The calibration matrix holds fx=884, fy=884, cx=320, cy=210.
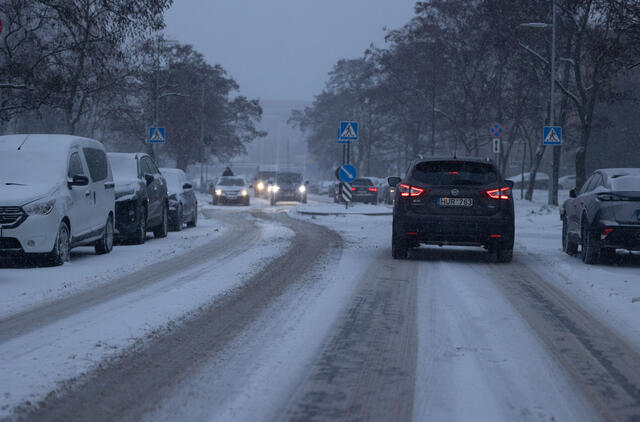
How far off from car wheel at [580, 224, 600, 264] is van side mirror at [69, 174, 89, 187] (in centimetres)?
768

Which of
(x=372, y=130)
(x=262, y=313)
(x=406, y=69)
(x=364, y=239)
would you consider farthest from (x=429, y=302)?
(x=372, y=130)

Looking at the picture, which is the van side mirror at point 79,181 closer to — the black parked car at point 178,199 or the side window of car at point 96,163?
the side window of car at point 96,163

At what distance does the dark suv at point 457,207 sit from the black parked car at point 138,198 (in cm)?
591

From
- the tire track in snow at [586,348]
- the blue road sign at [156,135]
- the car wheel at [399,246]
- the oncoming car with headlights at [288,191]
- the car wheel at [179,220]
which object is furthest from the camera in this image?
the oncoming car with headlights at [288,191]

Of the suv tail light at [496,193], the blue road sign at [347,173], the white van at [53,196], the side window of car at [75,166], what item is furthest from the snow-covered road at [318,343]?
the blue road sign at [347,173]

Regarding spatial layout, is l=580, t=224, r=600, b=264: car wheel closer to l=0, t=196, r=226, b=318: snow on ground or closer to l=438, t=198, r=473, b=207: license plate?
l=438, t=198, r=473, b=207: license plate

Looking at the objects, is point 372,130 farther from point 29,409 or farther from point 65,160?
point 29,409

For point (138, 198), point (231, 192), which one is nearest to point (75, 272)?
point (138, 198)

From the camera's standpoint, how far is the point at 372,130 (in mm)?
79062

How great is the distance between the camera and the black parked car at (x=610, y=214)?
12977 mm

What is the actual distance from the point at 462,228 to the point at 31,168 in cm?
650

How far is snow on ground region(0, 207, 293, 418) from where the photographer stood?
17.8ft

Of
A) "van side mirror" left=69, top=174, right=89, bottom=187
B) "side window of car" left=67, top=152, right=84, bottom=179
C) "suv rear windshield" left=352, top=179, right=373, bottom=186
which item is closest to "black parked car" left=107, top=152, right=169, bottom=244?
"side window of car" left=67, top=152, right=84, bottom=179

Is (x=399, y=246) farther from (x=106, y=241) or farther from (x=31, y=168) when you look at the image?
(x=31, y=168)
